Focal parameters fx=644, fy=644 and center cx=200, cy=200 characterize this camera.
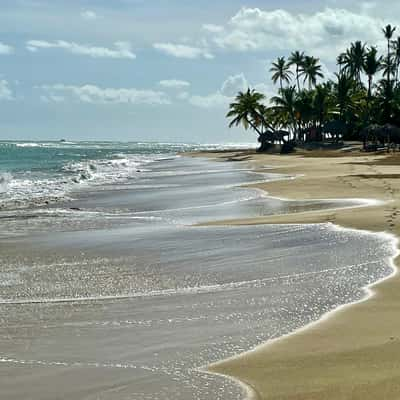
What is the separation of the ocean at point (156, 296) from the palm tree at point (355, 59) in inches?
2778

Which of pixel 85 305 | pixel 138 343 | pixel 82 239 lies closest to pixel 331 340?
pixel 138 343

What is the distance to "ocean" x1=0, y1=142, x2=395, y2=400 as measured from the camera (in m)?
4.67

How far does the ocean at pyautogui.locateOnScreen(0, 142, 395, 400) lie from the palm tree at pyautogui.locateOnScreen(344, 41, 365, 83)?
232 feet

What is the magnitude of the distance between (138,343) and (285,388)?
62.6 inches

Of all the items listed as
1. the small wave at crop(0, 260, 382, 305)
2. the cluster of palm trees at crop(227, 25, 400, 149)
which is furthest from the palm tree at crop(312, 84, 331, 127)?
the small wave at crop(0, 260, 382, 305)

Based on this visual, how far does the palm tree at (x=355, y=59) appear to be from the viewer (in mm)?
80125

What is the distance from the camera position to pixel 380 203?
51.1ft

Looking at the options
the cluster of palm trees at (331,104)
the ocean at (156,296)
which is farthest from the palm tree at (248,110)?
the ocean at (156,296)

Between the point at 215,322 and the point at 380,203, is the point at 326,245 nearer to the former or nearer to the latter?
the point at 215,322

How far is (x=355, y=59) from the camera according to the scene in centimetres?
8062

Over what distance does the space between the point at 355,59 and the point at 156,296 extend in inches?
3085

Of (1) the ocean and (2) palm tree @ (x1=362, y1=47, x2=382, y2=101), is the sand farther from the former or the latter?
(2) palm tree @ (x1=362, y1=47, x2=382, y2=101)

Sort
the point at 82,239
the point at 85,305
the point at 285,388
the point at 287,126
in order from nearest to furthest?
the point at 285,388 < the point at 85,305 < the point at 82,239 < the point at 287,126

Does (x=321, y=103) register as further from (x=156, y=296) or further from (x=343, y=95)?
(x=156, y=296)
